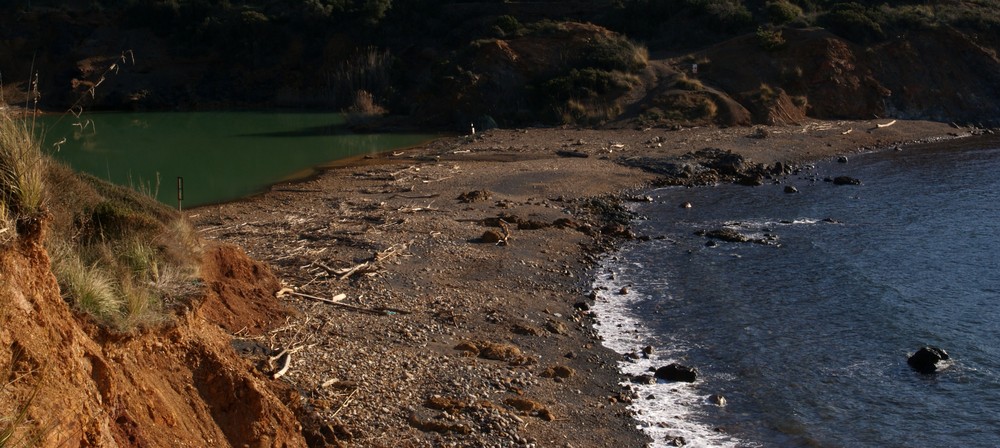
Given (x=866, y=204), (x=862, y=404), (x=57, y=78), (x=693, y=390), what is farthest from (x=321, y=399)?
(x=57, y=78)

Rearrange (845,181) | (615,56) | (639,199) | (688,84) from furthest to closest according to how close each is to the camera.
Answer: (615,56) → (688,84) → (845,181) → (639,199)

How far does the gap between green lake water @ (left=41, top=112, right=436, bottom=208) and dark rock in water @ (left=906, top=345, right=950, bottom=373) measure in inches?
644

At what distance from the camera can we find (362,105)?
40.2m

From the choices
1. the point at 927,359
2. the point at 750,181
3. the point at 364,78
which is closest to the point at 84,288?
the point at 927,359

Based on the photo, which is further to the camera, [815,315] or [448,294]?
[815,315]

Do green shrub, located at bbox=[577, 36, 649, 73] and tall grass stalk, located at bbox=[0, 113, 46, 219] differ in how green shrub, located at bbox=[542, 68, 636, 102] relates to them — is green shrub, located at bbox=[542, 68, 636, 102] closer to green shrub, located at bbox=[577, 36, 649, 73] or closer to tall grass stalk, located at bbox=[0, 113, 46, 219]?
green shrub, located at bbox=[577, 36, 649, 73]

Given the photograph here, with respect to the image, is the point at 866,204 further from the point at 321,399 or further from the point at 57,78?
the point at 57,78

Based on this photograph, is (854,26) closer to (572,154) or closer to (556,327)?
(572,154)

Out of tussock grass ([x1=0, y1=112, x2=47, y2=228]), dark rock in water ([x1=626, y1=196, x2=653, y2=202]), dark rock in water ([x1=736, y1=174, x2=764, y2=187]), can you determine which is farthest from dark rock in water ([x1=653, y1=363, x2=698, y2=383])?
dark rock in water ([x1=736, y1=174, x2=764, y2=187])

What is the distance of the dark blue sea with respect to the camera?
10.1 metres

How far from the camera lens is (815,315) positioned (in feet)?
45.1

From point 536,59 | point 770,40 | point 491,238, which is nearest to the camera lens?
point 491,238

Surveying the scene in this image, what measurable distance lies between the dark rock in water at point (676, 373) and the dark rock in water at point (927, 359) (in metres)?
2.79

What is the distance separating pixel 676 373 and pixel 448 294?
3.60 m
